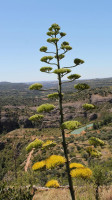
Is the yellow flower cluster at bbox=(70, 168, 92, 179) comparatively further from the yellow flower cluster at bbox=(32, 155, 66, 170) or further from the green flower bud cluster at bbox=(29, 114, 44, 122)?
the green flower bud cluster at bbox=(29, 114, 44, 122)

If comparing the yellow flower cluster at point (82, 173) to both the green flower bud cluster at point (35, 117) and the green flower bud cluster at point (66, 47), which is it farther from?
the green flower bud cluster at point (66, 47)

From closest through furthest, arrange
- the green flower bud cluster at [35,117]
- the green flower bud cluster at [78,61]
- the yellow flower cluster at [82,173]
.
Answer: the yellow flower cluster at [82,173] → the green flower bud cluster at [35,117] → the green flower bud cluster at [78,61]

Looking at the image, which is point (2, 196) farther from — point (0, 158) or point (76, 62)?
point (0, 158)

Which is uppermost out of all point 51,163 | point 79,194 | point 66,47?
point 66,47

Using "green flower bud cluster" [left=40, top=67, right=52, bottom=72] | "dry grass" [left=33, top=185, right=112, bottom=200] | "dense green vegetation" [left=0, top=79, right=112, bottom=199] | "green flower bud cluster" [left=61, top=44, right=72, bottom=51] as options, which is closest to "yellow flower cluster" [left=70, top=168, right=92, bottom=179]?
"dense green vegetation" [left=0, top=79, right=112, bottom=199]

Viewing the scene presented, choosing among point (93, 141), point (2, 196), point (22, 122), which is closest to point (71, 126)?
point (93, 141)

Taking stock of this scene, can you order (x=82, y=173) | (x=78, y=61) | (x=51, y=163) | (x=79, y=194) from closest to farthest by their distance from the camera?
(x=51, y=163) → (x=82, y=173) → (x=78, y=61) → (x=79, y=194)

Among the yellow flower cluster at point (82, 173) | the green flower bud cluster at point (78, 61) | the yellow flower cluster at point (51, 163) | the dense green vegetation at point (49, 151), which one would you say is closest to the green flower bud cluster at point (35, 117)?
the dense green vegetation at point (49, 151)

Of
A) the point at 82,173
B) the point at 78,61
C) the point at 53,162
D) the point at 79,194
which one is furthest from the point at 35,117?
the point at 79,194

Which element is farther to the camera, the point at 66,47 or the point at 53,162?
the point at 66,47

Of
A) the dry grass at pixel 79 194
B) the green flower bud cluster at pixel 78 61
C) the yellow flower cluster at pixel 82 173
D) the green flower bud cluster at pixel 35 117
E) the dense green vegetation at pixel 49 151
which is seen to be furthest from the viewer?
the dense green vegetation at pixel 49 151

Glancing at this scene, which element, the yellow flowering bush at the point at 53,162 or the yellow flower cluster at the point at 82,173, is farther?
the yellow flower cluster at the point at 82,173

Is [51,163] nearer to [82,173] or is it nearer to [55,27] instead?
[82,173]

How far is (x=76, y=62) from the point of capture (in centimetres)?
562
